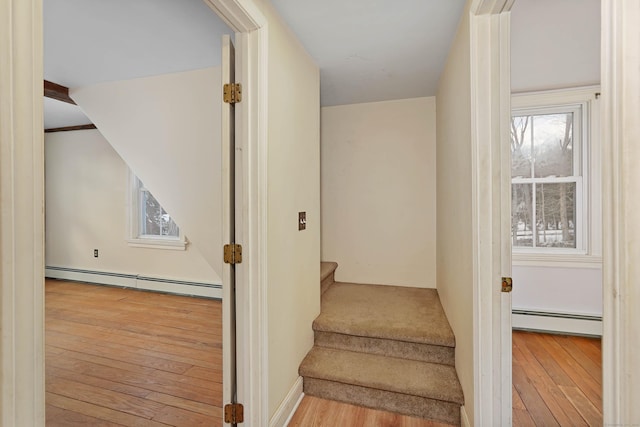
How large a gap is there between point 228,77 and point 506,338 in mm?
1755

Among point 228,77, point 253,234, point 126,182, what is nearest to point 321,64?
point 228,77

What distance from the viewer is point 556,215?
287cm

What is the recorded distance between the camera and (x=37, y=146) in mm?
589

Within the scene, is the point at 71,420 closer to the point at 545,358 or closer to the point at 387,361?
the point at 387,361

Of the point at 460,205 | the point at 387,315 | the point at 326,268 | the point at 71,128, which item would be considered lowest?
the point at 387,315

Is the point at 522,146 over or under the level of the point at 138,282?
over

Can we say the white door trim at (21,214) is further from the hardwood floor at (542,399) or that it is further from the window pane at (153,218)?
the window pane at (153,218)

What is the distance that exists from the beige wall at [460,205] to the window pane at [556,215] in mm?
1309

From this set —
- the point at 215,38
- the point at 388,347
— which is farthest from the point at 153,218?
the point at 388,347

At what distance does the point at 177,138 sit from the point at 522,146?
3.16 meters

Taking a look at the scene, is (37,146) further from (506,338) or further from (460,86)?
(460,86)

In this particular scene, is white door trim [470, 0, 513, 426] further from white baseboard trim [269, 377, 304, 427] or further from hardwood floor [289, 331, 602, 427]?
white baseboard trim [269, 377, 304, 427]

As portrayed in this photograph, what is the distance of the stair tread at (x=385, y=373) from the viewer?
5.85 ft

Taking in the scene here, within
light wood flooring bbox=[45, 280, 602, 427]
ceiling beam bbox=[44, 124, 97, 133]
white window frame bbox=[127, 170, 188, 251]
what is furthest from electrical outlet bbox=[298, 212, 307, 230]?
ceiling beam bbox=[44, 124, 97, 133]
